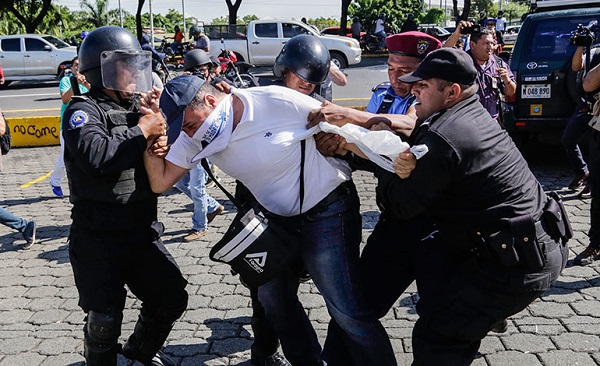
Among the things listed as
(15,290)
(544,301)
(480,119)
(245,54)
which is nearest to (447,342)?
(480,119)

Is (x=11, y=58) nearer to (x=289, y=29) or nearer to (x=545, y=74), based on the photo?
(x=289, y=29)

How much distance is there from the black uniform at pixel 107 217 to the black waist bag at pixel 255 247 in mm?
571

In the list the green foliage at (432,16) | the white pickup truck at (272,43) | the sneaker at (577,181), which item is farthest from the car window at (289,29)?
the green foliage at (432,16)

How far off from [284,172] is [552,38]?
617 centimetres

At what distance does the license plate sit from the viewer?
764 centimetres

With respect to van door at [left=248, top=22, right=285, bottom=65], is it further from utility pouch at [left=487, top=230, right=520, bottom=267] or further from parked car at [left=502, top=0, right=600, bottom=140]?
utility pouch at [left=487, top=230, right=520, bottom=267]

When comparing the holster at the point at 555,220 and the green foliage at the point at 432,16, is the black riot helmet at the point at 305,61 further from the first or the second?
the green foliage at the point at 432,16

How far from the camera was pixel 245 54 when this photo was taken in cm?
2100

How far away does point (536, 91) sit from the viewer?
7711mm

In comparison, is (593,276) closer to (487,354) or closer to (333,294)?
(487,354)

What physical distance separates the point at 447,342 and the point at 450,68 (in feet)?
3.91

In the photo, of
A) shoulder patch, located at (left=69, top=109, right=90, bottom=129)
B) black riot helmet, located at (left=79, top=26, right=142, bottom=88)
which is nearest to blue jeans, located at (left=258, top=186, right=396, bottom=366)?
shoulder patch, located at (left=69, top=109, right=90, bottom=129)

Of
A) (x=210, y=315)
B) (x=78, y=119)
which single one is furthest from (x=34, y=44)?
(x=78, y=119)

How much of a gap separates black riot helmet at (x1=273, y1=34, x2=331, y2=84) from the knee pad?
62.6 inches
